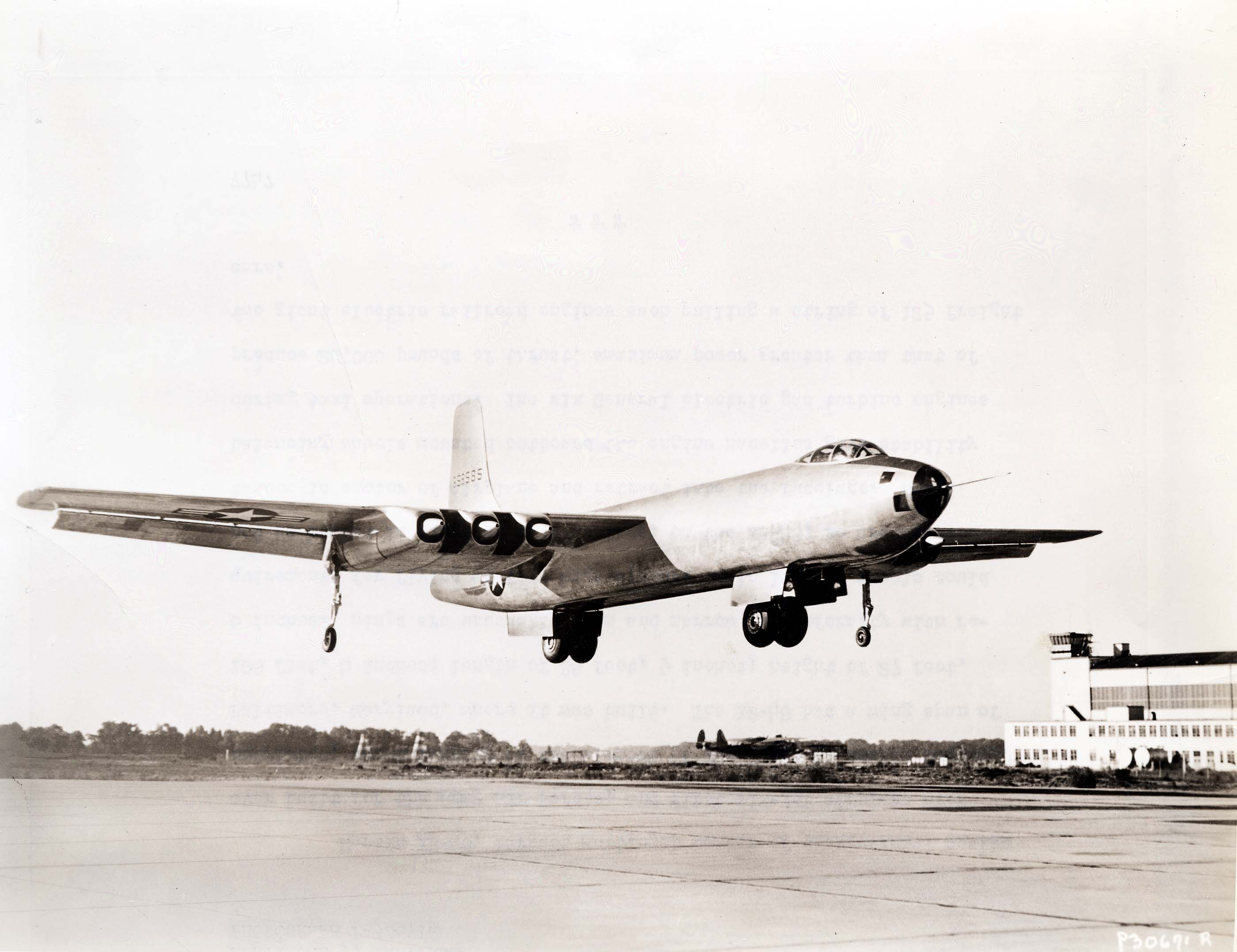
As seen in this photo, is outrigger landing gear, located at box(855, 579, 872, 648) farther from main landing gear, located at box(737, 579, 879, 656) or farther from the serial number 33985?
the serial number 33985

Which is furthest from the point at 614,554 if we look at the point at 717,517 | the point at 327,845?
the point at 327,845

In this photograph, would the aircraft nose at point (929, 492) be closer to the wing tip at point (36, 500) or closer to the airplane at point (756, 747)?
the wing tip at point (36, 500)

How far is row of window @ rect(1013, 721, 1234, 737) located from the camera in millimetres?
56312

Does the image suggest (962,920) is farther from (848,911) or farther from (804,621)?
(804,621)

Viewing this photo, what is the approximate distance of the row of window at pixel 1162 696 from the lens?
194ft

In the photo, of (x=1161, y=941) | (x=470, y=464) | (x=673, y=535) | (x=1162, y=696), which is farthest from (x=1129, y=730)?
(x=1161, y=941)

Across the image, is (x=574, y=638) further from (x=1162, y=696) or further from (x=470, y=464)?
(x=1162, y=696)

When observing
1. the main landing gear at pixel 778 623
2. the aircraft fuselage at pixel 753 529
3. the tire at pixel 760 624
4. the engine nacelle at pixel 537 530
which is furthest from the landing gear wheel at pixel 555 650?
the main landing gear at pixel 778 623

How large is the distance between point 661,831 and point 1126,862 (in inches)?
206

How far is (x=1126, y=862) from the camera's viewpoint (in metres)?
10.8

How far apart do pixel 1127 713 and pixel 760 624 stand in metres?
51.7

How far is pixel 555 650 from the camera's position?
2327 cm

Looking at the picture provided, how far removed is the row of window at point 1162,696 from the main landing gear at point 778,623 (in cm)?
4597

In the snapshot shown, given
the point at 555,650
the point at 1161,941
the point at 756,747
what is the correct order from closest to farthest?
the point at 1161,941
the point at 555,650
the point at 756,747
